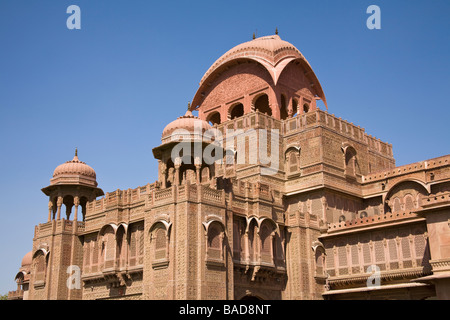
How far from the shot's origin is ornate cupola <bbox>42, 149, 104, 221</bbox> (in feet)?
109

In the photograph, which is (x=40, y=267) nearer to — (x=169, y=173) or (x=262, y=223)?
(x=169, y=173)

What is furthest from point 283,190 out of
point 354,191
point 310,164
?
point 354,191

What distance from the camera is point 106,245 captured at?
29578 millimetres

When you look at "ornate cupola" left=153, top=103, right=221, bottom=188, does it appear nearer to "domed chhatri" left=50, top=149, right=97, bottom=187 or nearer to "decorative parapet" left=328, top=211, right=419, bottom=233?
"domed chhatri" left=50, top=149, right=97, bottom=187

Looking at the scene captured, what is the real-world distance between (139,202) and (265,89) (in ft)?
40.6

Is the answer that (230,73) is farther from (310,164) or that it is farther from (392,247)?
(392,247)

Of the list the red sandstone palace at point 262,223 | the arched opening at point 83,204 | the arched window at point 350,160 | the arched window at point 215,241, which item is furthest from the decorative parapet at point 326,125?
the arched opening at point 83,204

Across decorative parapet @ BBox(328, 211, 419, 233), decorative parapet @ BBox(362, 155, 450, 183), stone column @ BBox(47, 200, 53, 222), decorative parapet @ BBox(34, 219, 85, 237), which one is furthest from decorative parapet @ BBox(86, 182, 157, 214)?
decorative parapet @ BBox(362, 155, 450, 183)

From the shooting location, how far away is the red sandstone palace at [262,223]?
24.7m

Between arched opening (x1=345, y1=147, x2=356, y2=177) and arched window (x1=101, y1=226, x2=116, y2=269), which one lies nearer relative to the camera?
arched window (x1=101, y1=226, x2=116, y2=269)

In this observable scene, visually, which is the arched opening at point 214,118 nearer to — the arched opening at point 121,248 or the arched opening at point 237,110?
the arched opening at point 237,110

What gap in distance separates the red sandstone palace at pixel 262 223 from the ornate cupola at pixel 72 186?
0.25 ft

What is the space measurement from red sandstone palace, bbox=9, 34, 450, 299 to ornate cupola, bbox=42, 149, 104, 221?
8cm

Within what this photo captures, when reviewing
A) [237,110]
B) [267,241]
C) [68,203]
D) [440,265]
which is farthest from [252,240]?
[237,110]
